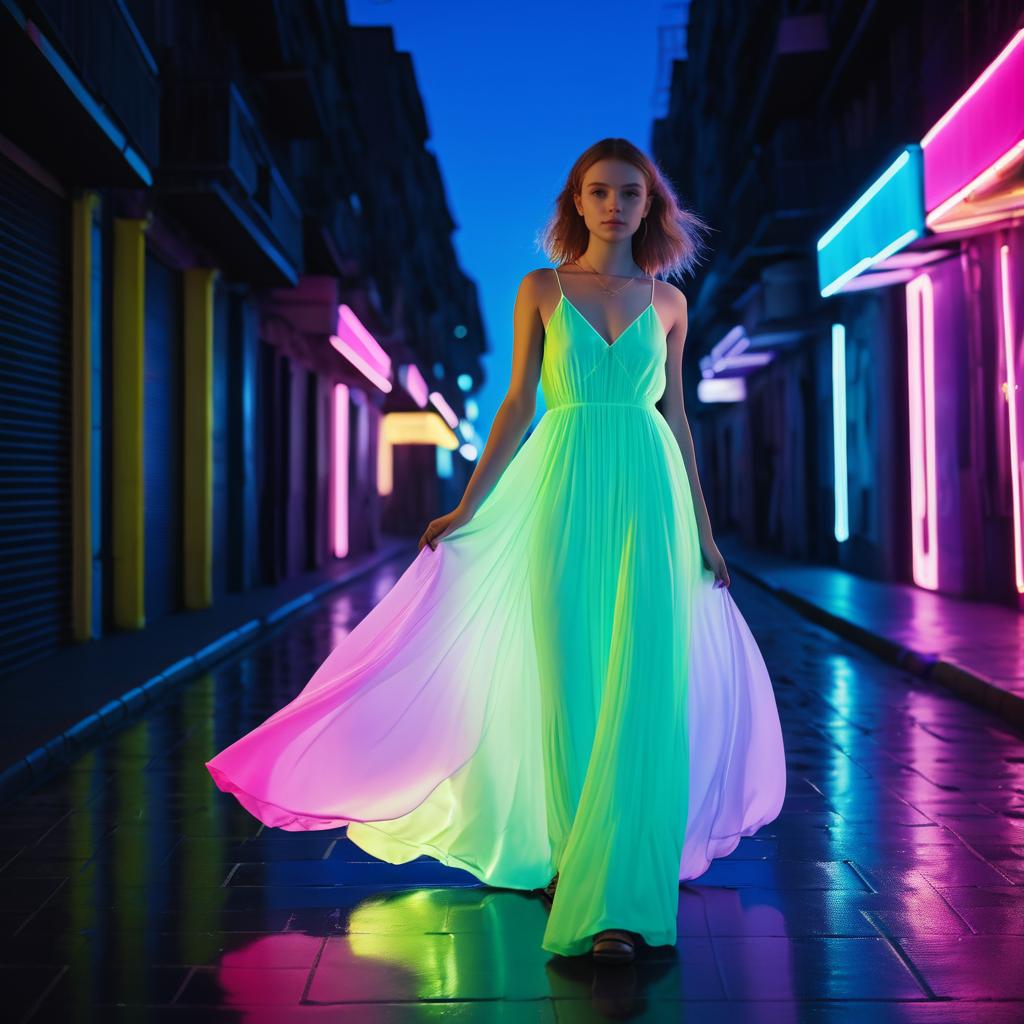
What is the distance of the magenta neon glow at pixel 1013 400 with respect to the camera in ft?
39.9

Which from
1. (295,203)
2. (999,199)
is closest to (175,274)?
(295,203)

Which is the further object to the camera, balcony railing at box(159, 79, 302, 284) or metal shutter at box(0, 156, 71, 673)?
balcony railing at box(159, 79, 302, 284)

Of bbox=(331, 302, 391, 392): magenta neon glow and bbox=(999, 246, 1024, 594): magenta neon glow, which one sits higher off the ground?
bbox=(331, 302, 391, 392): magenta neon glow

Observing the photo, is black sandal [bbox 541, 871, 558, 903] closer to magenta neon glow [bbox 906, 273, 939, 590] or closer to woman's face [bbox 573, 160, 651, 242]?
woman's face [bbox 573, 160, 651, 242]

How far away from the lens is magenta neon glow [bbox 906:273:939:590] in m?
15.0

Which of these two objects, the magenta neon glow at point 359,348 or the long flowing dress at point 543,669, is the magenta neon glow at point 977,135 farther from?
the magenta neon glow at point 359,348

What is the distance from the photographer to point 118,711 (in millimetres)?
7156

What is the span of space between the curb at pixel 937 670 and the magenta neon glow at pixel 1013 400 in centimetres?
179

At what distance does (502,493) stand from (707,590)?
2.18ft

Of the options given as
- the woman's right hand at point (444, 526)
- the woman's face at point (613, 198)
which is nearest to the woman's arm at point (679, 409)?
the woman's face at point (613, 198)

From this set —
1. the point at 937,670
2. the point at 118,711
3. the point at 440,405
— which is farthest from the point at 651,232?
the point at 440,405

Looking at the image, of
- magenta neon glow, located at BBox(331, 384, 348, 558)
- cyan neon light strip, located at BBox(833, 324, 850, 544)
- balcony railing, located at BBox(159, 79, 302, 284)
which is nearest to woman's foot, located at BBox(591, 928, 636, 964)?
balcony railing, located at BBox(159, 79, 302, 284)

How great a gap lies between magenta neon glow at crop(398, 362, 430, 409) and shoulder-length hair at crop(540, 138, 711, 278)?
31.7 meters

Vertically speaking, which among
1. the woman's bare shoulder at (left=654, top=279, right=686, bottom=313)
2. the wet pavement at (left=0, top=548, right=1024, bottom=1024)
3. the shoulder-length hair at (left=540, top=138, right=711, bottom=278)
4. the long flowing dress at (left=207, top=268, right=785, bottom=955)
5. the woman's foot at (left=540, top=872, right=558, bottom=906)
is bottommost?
the wet pavement at (left=0, top=548, right=1024, bottom=1024)
